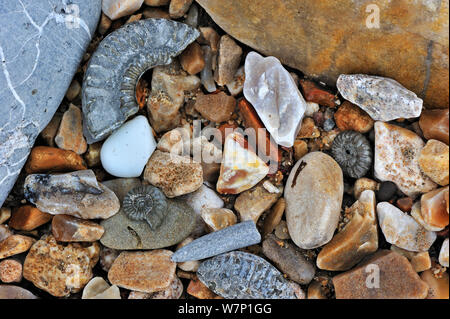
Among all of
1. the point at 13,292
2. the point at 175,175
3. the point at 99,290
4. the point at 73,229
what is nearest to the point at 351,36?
the point at 175,175

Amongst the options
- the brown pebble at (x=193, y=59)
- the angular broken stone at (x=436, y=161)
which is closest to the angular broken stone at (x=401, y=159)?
the angular broken stone at (x=436, y=161)

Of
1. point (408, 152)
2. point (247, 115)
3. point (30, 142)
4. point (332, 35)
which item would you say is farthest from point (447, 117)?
point (30, 142)

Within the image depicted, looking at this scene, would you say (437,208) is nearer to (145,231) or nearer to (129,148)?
(145,231)

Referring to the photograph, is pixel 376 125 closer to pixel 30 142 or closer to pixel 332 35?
pixel 332 35

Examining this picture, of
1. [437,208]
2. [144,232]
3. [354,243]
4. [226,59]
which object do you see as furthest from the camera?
[226,59]

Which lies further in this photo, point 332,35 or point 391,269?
point 332,35

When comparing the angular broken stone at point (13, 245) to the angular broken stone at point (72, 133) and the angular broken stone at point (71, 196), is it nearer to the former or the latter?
the angular broken stone at point (71, 196)
